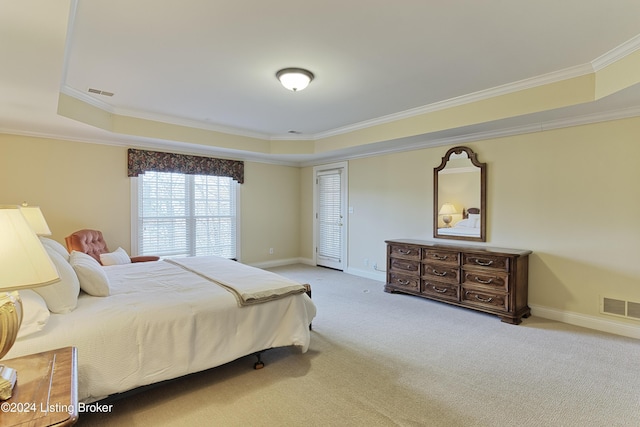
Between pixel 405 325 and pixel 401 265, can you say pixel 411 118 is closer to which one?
pixel 401 265

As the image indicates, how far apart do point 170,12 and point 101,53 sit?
1.01 meters

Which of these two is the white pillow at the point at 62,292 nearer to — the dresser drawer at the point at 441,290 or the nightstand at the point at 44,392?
the nightstand at the point at 44,392

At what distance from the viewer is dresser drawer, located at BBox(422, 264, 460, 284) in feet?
13.3

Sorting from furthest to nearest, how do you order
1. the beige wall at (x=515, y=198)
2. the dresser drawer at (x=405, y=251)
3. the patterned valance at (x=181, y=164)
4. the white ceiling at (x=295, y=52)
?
the patterned valance at (x=181, y=164)
the dresser drawer at (x=405, y=251)
the beige wall at (x=515, y=198)
the white ceiling at (x=295, y=52)

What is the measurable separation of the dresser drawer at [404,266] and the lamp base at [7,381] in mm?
4127

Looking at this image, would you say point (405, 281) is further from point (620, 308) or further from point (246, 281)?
point (246, 281)

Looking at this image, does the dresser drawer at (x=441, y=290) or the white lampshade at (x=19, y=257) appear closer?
the white lampshade at (x=19, y=257)

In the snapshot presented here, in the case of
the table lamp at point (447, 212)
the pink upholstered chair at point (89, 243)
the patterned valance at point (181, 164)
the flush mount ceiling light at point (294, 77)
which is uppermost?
the flush mount ceiling light at point (294, 77)

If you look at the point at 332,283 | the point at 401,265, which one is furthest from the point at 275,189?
the point at 401,265

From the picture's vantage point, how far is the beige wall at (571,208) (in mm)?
3273

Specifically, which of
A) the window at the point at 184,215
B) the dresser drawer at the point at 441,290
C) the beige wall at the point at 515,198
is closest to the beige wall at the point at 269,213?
the window at the point at 184,215

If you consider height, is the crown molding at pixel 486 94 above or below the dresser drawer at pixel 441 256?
above

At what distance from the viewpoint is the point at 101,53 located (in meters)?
2.67

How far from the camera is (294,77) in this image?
301 cm
